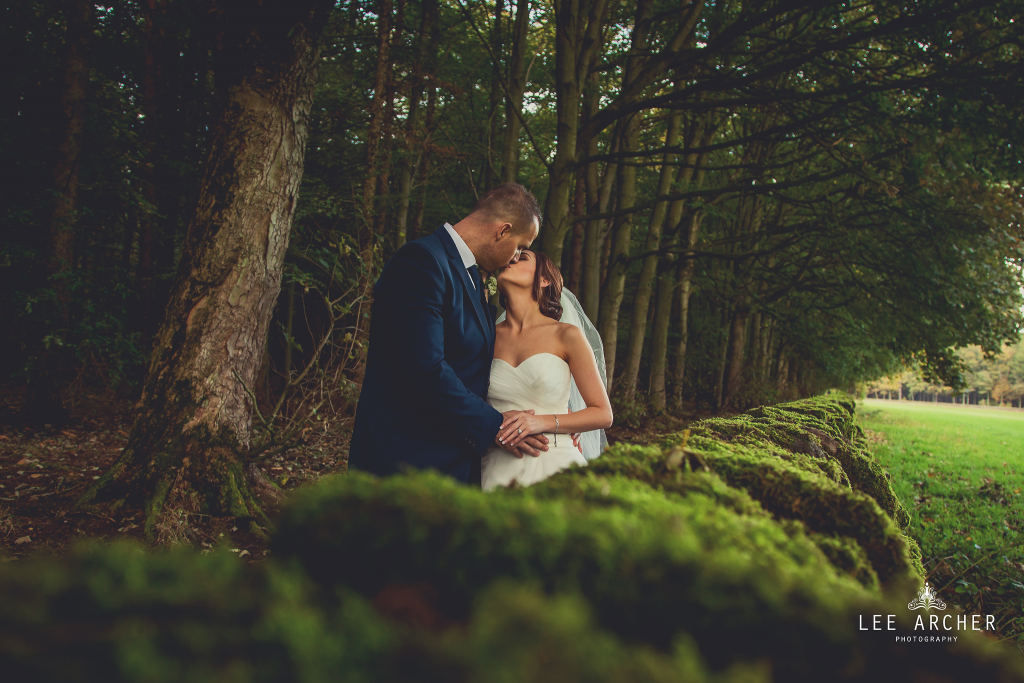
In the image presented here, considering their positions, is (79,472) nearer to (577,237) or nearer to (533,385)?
(533,385)

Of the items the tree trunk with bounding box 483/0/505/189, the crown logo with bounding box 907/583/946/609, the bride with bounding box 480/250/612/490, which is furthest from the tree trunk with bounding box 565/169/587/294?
the crown logo with bounding box 907/583/946/609

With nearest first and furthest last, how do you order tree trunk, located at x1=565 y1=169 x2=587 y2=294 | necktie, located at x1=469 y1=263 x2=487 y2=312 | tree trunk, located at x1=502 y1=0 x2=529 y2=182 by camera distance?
necktie, located at x1=469 y1=263 x2=487 y2=312, tree trunk, located at x1=502 y1=0 x2=529 y2=182, tree trunk, located at x1=565 y1=169 x2=587 y2=294

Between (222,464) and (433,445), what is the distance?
2.32m

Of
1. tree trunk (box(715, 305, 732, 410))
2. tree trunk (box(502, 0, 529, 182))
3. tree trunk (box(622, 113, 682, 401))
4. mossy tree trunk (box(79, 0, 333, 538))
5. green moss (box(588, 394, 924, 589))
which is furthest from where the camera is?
tree trunk (box(715, 305, 732, 410))

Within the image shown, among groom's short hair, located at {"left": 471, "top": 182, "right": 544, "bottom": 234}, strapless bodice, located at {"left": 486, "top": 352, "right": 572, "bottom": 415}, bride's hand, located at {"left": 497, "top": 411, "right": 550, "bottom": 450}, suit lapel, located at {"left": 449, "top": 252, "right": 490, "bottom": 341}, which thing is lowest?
bride's hand, located at {"left": 497, "top": 411, "right": 550, "bottom": 450}

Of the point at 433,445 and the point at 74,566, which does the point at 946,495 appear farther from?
the point at 74,566

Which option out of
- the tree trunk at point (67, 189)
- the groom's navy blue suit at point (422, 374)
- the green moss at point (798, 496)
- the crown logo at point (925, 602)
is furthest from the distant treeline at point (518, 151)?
the crown logo at point (925, 602)

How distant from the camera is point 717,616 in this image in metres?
0.75

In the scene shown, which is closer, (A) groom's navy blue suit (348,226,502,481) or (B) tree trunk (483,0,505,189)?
(A) groom's navy blue suit (348,226,502,481)

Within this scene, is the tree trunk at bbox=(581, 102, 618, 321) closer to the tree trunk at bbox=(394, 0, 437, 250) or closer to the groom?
the tree trunk at bbox=(394, 0, 437, 250)

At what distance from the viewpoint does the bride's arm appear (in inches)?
124

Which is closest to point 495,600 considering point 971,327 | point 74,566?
point 74,566

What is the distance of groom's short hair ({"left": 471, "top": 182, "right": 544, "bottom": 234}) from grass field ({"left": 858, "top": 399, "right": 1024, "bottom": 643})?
357 cm

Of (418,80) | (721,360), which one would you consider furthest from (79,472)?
(721,360)
